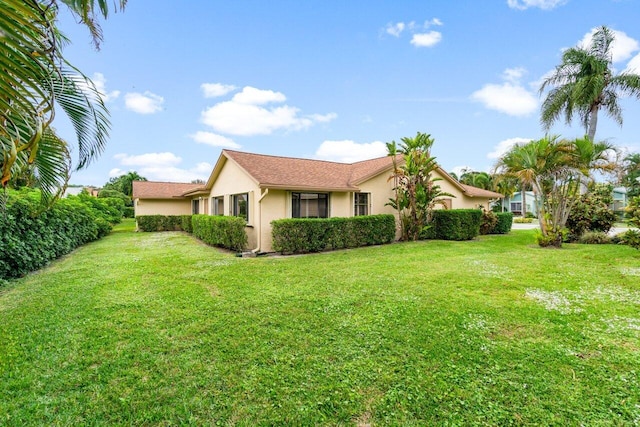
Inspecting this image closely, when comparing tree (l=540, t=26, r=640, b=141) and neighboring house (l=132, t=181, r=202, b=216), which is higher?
tree (l=540, t=26, r=640, b=141)

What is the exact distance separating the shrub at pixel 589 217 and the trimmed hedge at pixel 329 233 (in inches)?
326

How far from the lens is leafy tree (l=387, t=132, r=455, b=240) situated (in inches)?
514

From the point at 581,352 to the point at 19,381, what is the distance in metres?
6.34

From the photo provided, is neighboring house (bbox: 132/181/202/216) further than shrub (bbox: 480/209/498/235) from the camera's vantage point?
Yes

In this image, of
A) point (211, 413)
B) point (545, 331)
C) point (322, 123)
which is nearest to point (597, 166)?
point (545, 331)

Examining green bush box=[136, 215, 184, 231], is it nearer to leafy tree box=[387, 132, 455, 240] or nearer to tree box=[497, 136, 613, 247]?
leafy tree box=[387, 132, 455, 240]

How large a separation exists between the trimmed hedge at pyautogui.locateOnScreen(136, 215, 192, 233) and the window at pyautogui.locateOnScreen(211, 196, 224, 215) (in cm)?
478

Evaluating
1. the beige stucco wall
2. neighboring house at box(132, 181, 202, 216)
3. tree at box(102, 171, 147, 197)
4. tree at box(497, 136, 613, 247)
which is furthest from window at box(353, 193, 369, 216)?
tree at box(102, 171, 147, 197)

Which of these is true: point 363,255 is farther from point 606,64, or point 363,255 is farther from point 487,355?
point 606,64

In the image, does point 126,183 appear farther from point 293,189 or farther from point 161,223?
point 293,189

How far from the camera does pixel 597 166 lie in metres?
10.9

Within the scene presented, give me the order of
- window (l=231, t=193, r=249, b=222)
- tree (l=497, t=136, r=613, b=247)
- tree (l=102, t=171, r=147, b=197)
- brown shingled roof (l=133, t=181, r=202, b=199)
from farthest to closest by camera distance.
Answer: tree (l=102, t=171, r=147, b=197), brown shingled roof (l=133, t=181, r=202, b=199), window (l=231, t=193, r=249, b=222), tree (l=497, t=136, r=613, b=247)

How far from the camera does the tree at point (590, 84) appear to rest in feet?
55.7

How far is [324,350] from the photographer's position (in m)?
3.70
